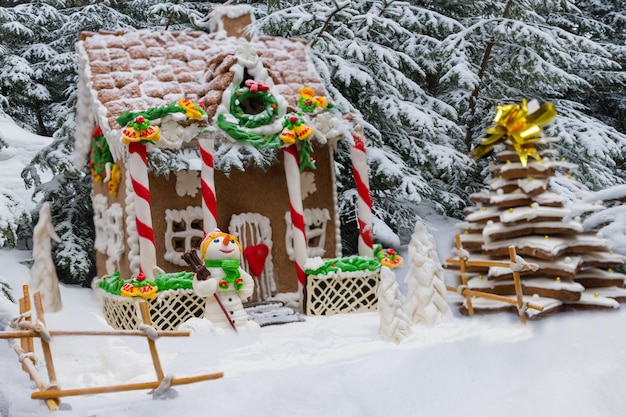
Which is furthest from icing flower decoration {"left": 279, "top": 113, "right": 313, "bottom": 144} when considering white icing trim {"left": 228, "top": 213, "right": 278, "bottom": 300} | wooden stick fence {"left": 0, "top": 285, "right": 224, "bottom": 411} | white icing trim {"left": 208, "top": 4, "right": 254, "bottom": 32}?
wooden stick fence {"left": 0, "top": 285, "right": 224, "bottom": 411}

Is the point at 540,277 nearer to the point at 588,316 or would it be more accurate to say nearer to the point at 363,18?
the point at 588,316

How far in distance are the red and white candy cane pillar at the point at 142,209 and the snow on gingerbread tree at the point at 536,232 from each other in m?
3.20

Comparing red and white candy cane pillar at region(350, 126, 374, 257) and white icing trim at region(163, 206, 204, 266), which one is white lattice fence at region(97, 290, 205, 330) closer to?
white icing trim at region(163, 206, 204, 266)

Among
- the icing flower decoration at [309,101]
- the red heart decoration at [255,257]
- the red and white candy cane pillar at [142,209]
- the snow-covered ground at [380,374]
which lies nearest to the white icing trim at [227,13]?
the icing flower decoration at [309,101]

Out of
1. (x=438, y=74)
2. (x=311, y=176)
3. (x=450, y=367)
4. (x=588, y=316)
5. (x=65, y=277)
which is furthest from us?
(x=438, y=74)

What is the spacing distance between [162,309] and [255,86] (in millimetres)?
2181

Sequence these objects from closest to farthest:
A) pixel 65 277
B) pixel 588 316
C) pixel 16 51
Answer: pixel 588 316
pixel 65 277
pixel 16 51

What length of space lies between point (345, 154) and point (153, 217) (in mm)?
3660

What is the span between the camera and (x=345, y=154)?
31.6ft

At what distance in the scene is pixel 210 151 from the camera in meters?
6.25

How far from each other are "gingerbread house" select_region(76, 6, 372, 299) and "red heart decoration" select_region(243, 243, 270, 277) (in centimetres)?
1

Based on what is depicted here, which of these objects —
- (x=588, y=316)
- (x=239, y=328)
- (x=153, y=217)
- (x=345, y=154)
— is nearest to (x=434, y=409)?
(x=588, y=316)

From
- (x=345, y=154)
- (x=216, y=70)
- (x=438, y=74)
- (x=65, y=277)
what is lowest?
(x=65, y=277)

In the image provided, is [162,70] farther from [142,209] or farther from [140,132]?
[142,209]
